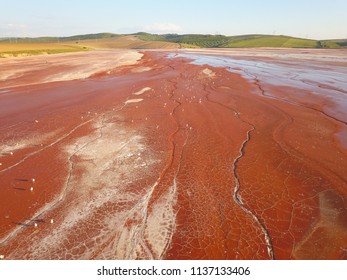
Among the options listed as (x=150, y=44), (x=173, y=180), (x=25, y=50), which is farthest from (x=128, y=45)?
(x=173, y=180)

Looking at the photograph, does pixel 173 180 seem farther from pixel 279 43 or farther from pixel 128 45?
pixel 128 45

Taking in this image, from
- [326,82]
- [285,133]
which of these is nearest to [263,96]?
[285,133]

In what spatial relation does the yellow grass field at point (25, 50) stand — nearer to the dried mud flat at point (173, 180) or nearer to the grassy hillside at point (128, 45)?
the grassy hillside at point (128, 45)

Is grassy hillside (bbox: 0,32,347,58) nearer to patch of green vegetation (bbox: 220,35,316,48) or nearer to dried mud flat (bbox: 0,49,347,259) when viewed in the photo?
patch of green vegetation (bbox: 220,35,316,48)

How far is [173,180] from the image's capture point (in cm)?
701

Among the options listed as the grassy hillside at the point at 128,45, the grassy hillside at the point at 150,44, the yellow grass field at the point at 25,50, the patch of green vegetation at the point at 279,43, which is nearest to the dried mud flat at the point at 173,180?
the yellow grass field at the point at 25,50

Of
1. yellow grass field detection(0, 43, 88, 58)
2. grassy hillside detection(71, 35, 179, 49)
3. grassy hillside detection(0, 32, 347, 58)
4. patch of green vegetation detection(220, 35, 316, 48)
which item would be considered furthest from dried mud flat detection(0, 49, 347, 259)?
patch of green vegetation detection(220, 35, 316, 48)

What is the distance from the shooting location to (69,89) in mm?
18531

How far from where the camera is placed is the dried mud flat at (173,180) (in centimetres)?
495

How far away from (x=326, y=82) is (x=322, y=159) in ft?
53.6

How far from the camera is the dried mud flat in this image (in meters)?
4.95

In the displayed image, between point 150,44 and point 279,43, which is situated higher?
point 279,43

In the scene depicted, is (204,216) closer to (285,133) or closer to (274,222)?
(274,222)

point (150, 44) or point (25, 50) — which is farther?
point (150, 44)
